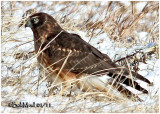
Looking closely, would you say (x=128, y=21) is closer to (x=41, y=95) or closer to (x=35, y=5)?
(x=35, y=5)

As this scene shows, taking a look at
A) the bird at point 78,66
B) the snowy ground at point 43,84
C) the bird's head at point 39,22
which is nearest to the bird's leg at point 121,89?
the bird at point 78,66

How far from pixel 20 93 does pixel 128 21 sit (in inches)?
139

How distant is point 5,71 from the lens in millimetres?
5422

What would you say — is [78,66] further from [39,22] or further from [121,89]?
[39,22]

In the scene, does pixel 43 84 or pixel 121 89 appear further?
pixel 43 84

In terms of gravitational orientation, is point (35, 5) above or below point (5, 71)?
above

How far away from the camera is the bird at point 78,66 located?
505cm

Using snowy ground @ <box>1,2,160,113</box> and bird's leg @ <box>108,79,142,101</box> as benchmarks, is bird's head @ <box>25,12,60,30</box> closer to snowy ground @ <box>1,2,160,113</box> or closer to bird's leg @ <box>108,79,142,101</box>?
snowy ground @ <box>1,2,160,113</box>

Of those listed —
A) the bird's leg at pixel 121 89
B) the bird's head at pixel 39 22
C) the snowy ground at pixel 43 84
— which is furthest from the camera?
the bird's head at pixel 39 22

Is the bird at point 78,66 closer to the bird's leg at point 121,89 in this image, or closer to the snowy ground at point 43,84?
the bird's leg at point 121,89

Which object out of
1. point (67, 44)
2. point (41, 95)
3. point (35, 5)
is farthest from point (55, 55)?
point (35, 5)

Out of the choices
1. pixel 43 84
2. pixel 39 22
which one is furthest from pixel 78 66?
pixel 39 22

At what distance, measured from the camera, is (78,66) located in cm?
521

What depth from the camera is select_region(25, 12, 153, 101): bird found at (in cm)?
505
